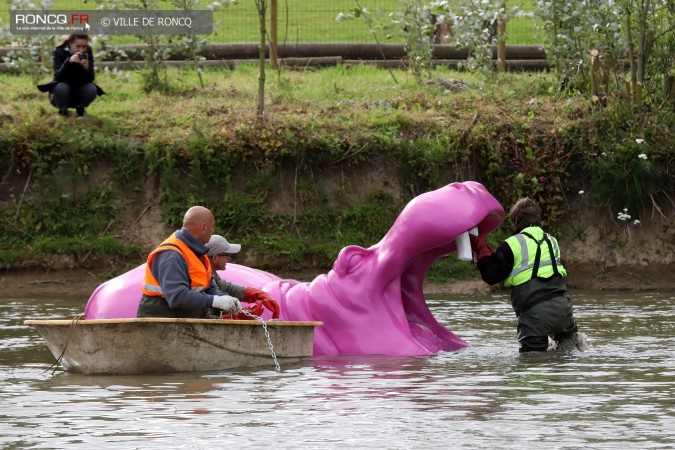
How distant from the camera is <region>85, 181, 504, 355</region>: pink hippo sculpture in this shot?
11.6 m

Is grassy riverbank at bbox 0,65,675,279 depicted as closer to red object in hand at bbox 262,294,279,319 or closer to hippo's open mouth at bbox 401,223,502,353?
hippo's open mouth at bbox 401,223,502,353

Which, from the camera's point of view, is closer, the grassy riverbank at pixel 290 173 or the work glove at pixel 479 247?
the work glove at pixel 479 247

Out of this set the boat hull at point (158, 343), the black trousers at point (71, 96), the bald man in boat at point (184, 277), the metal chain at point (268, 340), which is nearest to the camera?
the boat hull at point (158, 343)

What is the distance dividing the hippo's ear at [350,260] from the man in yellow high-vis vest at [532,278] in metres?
0.93

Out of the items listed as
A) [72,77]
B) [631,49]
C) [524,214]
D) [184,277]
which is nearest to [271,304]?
[184,277]

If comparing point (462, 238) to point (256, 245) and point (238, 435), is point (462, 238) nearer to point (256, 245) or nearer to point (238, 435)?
point (238, 435)

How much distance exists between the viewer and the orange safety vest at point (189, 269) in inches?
433

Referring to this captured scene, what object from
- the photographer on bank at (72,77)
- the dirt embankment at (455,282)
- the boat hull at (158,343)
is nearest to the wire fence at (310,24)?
the photographer on bank at (72,77)

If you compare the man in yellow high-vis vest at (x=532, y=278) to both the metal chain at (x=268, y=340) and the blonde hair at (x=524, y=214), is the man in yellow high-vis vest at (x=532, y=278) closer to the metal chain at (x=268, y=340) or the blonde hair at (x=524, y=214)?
the blonde hair at (x=524, y=214)

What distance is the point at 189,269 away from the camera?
436 inches

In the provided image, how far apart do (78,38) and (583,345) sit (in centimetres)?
Result: 1015

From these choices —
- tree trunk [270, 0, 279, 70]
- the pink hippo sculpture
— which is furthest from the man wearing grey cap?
tree trunk [270, 0, 279, 70]

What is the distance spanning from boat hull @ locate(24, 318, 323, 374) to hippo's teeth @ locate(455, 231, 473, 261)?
140 cm

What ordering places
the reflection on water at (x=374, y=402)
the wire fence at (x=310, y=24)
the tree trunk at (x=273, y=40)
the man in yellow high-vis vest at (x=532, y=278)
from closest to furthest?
the reflection on water at (x=374, y=402), the man in yellow high-vis vest at (x=532, y=278), the tree trunk at (x=273, y=40), the wire fence at (x=310, y=24)
